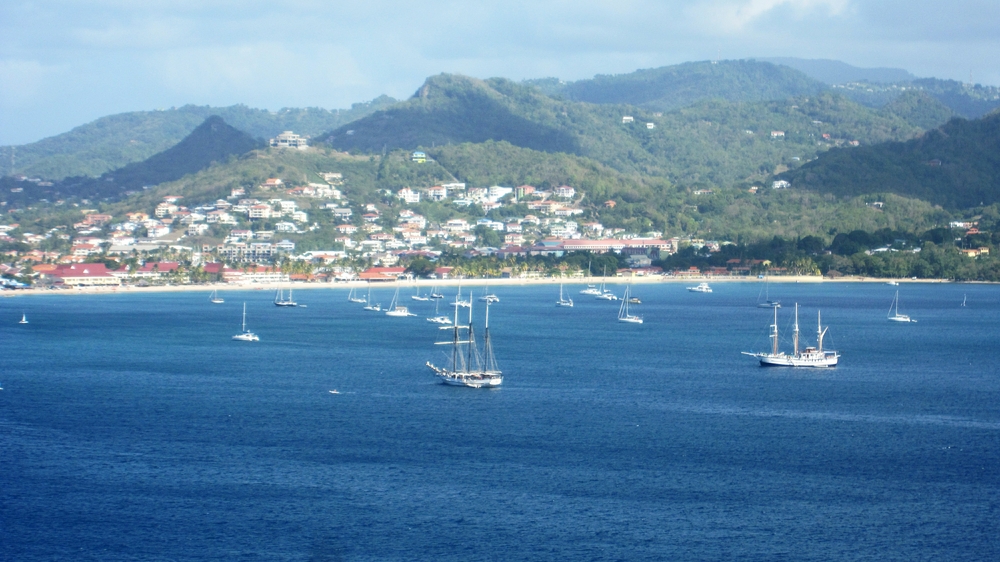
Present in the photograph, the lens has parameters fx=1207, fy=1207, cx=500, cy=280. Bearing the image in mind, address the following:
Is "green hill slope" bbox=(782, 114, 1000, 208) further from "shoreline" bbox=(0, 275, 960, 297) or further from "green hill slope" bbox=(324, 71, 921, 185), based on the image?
"shoreline" bbox=(0, 275, 960, 297)

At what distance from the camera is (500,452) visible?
23672 mm

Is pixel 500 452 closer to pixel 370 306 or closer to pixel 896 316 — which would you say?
pixel 896 316

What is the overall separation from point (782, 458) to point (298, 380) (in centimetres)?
1502

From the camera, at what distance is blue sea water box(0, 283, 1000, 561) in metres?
18.4

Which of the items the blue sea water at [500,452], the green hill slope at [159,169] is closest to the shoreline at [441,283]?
the blue sea water at [500,452]

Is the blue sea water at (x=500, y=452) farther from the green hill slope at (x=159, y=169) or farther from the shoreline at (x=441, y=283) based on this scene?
the green hill slope at (x=159, y=169)

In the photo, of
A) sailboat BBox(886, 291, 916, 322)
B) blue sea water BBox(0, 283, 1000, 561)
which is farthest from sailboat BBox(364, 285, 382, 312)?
sailboat BBox(886, 291, 916, 322)

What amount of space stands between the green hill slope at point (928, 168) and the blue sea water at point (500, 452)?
3127 inches

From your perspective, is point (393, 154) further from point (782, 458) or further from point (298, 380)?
point (782, 458)

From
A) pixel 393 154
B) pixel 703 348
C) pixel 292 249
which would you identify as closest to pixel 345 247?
pixel 292 249

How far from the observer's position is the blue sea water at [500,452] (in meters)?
18.4

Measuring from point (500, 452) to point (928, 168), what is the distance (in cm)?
10971

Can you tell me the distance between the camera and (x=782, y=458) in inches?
923

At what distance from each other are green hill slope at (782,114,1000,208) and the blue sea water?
261 ft
